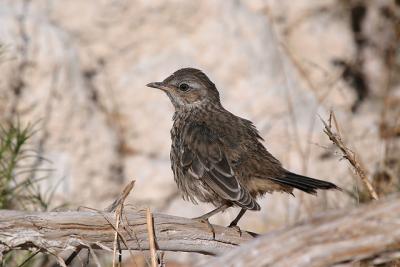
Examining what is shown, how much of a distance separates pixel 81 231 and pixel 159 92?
4558 millimetres

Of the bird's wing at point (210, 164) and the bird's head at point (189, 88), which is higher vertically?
the bird's head at point (189, 88)

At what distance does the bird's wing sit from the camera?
576cm

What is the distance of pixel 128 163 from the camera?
909 centimetres

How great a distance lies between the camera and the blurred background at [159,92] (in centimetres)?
847

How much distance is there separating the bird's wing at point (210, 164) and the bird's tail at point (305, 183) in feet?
0.88

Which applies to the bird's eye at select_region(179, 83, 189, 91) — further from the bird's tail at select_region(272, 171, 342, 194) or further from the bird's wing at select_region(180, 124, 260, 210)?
the bird's tail at select_region(272, 171, 342, 194)

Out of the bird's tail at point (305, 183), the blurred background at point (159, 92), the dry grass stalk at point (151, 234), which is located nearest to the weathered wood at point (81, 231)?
the dry grass stalk at point (151, 234)

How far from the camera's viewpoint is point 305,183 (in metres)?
5.55

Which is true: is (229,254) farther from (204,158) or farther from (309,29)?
(309,29)

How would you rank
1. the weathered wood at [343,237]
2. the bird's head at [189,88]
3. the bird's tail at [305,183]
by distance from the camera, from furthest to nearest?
the bird's head at [189,88] → the bird's tail at [305,183] → the weathered wood at [343,237]

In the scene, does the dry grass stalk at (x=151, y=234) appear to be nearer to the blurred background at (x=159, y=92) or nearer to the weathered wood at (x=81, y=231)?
A: the weathered wood at (x=81, y=231)

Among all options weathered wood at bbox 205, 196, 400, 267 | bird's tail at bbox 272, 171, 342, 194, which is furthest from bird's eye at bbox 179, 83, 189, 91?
weathered wood at bbox 205, 196, 400, 267

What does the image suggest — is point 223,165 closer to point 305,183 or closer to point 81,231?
point 305,183

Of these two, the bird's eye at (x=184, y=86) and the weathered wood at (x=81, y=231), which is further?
the bird's eye at (x=184, y=86)
